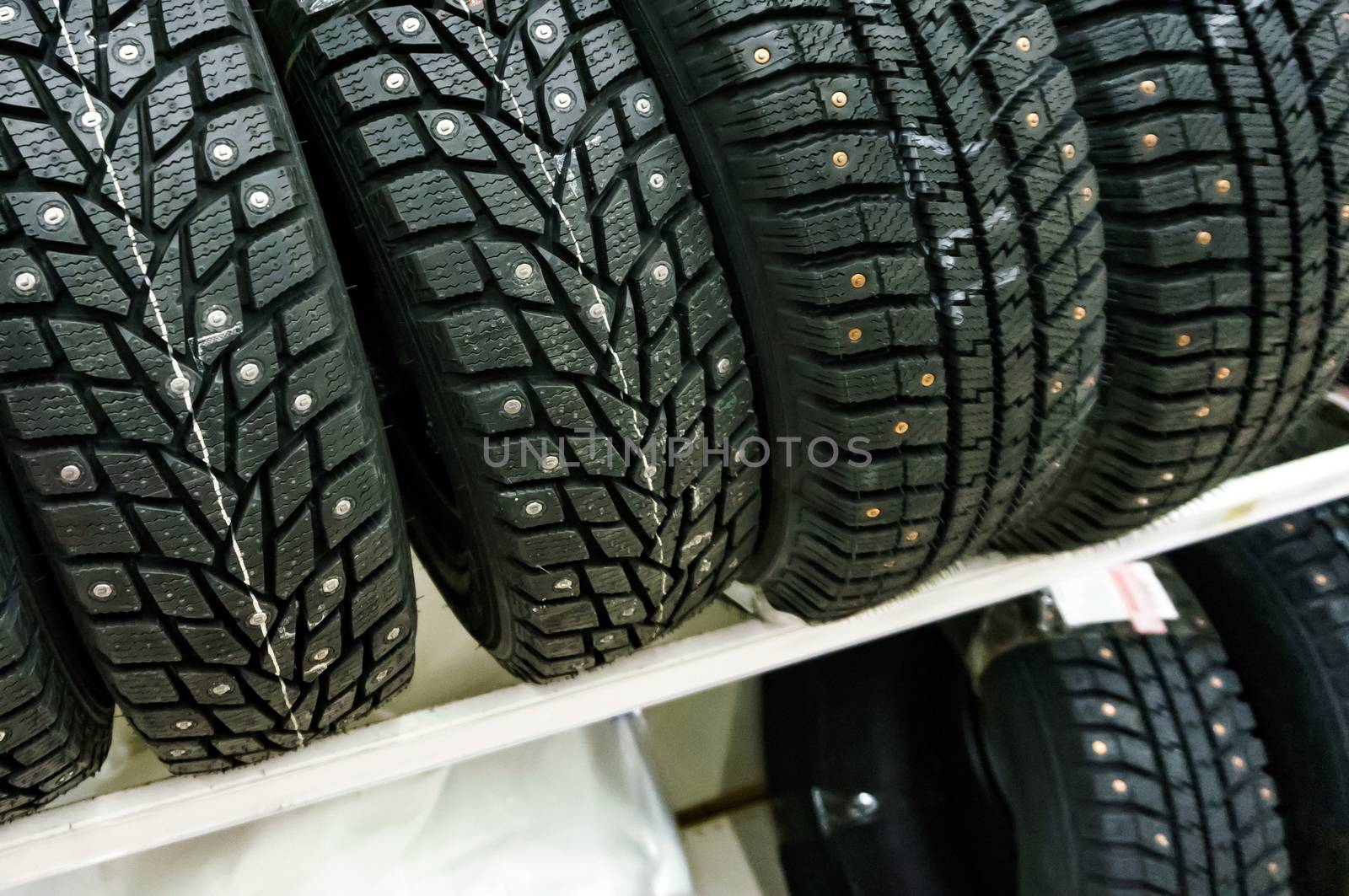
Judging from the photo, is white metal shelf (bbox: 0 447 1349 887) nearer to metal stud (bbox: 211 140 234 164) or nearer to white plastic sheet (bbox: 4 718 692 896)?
white plastic sheet (bbox: 4 718 692 896)

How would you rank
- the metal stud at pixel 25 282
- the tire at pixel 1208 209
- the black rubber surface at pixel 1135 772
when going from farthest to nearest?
the black rubber surface at pixel 1135 772 < the tire at pixel 1208 209 < the metal stud at pixel 25 282

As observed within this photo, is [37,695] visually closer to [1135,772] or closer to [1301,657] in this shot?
[1135,772]

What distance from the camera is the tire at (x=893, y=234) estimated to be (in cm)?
56

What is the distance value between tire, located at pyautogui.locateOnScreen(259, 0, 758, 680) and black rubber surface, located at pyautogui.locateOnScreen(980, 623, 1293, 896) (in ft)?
2.18

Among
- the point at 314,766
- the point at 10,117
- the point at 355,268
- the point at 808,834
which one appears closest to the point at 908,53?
the point at 355,268

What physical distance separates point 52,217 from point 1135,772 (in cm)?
114

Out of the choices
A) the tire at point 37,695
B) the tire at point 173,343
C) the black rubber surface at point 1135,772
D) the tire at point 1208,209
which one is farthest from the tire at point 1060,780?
the tire at point 37,695

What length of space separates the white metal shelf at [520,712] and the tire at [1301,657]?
0.78ft

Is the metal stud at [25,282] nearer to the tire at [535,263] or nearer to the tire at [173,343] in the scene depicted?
the tire at [173,343]

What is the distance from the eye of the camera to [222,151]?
1.60 ft

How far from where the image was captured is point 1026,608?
112cm

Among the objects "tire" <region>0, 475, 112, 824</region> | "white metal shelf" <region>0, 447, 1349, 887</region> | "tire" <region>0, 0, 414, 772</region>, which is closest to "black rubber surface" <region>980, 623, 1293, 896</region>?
"white metal shelf" <region>0, 447, 1349, 887</region>

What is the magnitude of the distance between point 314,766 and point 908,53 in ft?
2.44

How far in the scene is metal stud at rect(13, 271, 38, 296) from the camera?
47 cm
